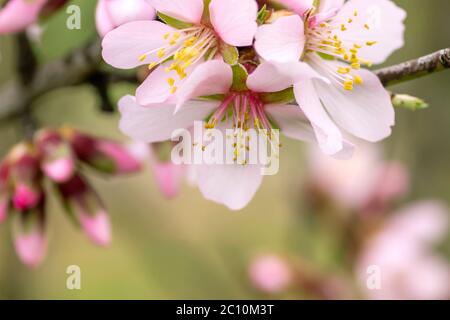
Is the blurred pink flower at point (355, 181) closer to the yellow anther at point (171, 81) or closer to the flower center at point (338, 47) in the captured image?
the flower center at point (338, 47)

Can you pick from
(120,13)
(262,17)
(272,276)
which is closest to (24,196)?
(120,13)

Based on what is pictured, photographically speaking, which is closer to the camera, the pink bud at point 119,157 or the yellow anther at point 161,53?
the yellow anther at point 161,53

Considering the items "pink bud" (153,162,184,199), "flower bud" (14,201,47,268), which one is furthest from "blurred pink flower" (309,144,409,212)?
"flower bud" (14,201,47,268)

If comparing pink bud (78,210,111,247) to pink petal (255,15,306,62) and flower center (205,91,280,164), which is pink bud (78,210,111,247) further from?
pink petal (255,15,306,62)

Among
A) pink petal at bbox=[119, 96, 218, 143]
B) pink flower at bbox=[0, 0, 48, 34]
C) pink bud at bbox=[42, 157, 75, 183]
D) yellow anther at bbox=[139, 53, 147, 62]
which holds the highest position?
pink flower at bbox=[0, 0, 48, 34]

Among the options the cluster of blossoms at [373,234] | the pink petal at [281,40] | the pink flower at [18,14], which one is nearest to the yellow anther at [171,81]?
the pink petal at [281,40]

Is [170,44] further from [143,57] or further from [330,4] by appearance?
[330,4]

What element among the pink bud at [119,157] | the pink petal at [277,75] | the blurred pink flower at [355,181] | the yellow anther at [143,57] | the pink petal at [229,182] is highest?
the blurred pink flower at [355,181]
